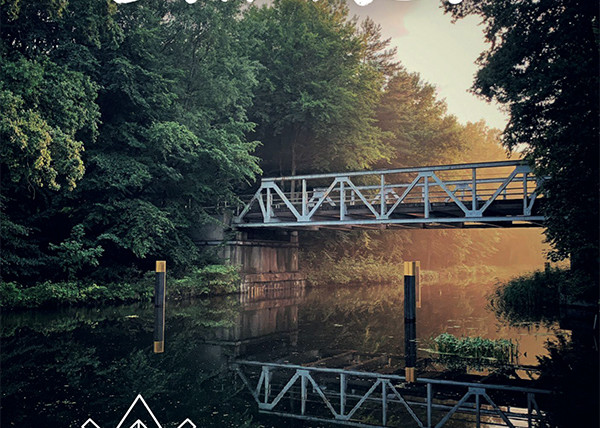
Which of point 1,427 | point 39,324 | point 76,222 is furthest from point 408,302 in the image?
point 76,222

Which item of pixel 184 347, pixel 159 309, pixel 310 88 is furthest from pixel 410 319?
pixel 310 88

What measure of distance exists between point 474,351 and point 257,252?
19316 mm

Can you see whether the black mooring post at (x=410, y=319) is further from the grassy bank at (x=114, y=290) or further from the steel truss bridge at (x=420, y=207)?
the grassy bank at (x=114, y=290)

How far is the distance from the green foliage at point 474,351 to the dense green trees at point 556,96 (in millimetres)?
2954

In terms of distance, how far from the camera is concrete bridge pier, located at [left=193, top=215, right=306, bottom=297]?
1131 inches

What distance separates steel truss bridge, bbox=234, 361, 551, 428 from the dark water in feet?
1.77

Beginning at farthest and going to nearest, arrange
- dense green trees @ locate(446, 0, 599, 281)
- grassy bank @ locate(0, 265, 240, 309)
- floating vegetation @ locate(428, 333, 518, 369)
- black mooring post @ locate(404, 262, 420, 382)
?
1. grassy bank @ locate(0, 265, 240, 309)
2. dense green trees @ locate(446, 0, 599, 281)
3. black mooring post @ locate(404, 262, 420, 382)
4. floating vegetation @ locate(428, 333, 518, 369)

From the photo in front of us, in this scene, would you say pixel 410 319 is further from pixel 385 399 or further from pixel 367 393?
pixel 385 399

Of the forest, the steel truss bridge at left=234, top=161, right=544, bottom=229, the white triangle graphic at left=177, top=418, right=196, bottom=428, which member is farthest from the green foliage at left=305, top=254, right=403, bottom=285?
the white triangle graphic at left=177, top=418, right=196, bottom=428

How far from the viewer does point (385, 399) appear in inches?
339

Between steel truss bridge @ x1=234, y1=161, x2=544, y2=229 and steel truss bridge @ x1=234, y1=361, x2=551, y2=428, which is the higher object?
steel truss bridge @ x1=234, y1=161, x2=544, y2=229

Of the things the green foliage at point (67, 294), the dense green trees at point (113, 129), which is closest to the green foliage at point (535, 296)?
the dense green trees at point (113, 129)

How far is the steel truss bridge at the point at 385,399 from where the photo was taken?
7.64 meters

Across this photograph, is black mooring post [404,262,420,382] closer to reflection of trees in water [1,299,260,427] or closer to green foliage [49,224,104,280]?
reflection of trees in water [1,299,260,427]
